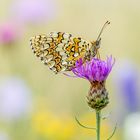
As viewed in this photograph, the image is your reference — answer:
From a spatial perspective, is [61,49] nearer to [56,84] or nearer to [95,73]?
[95,73]

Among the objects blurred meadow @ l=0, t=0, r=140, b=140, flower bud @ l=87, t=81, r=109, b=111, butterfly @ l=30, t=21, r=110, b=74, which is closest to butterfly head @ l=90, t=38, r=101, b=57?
butterfly @ l=30, t=21, r=110, b=74

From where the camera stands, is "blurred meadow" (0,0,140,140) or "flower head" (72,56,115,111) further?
"blurred meadow" (0,0,140,140)

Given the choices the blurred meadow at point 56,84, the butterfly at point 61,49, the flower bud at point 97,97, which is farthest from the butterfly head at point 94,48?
the blurred meadow at point 56,84

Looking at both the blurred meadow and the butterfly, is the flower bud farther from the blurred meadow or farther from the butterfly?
the blurred meadow

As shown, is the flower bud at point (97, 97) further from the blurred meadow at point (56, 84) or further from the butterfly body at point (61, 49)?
the blurred meadow at point (56, 84)

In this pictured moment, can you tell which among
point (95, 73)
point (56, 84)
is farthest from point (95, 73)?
point (56, 84)

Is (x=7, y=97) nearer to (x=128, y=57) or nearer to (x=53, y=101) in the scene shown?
(x=53, y=101)

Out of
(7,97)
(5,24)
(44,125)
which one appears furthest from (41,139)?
(5,24)
